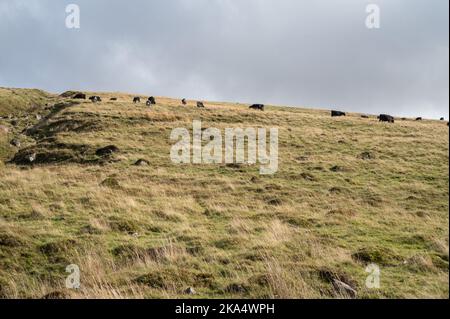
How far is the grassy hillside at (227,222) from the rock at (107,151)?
2.43ft

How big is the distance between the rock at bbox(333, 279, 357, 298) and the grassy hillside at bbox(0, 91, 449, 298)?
0.11 meters

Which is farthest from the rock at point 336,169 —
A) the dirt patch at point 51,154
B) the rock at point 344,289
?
the rock at point 344,289

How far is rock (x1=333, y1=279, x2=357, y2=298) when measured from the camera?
1089 cm

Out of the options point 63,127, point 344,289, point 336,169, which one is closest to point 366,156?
point 336,169

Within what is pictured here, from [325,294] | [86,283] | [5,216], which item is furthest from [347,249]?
[5,216]

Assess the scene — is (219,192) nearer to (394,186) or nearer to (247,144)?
(394,186)

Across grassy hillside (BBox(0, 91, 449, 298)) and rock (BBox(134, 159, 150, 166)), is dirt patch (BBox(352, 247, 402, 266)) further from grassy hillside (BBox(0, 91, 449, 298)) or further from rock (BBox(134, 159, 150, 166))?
rock (BBox(134, 159, 150, 166))

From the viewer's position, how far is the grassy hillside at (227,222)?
11867 mm

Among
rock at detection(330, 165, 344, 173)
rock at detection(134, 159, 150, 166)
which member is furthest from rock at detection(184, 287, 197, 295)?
rock at detection(134, 159, 150, 166)

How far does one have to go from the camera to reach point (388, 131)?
1834 inches

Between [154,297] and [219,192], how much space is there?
48.7ft

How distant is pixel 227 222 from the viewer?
62.5 ft

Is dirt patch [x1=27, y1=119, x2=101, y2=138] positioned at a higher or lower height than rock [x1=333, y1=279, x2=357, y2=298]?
higher

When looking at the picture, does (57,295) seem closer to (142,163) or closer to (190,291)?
(190,291)
